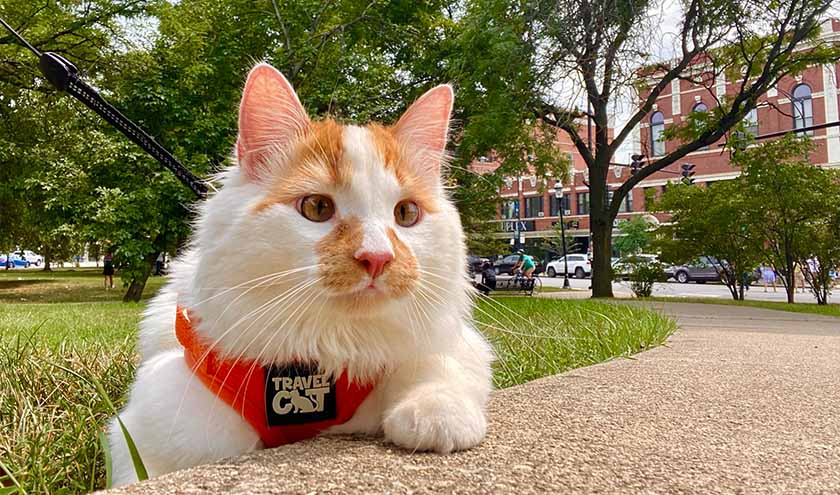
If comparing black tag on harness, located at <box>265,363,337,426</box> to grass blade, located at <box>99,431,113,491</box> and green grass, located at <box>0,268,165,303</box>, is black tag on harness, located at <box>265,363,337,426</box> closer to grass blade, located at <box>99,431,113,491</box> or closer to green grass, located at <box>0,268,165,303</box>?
grass blade, located at <box>99,431,113,491</box>

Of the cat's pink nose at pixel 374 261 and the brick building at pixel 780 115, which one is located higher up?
the brick building at pixel 780 115

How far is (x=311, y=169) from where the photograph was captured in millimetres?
1351

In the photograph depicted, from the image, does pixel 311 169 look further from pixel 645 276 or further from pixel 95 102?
pixel 645 276

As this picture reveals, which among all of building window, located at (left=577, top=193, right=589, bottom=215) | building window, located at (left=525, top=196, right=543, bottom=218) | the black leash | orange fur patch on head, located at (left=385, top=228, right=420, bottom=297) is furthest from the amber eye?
building window, located at (left=525, top=196, right=543, bottom=218)

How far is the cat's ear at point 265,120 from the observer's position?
1438 millimetres

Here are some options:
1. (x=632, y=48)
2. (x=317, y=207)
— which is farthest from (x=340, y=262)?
(x=632, y=48)

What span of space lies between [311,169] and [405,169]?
0.26m

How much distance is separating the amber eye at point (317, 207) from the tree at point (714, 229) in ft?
48.4

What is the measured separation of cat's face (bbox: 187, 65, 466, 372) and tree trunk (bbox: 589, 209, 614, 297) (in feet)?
40.9

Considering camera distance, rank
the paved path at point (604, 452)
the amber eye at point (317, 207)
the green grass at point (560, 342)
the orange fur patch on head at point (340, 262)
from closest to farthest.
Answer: the paved path at point (604, 452)
the orange fur patch on head at point (340, 262)
the amber eye at point (317, 207)
the green grass at point (560, 342)

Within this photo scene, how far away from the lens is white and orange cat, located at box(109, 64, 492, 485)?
125cm

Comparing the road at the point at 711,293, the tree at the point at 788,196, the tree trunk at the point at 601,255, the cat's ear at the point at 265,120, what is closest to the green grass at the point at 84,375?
the cat's ear at the point at 265,120

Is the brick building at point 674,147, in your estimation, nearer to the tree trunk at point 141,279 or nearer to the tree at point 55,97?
the tree trunk at point 141,279

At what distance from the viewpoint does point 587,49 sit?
8.88m
